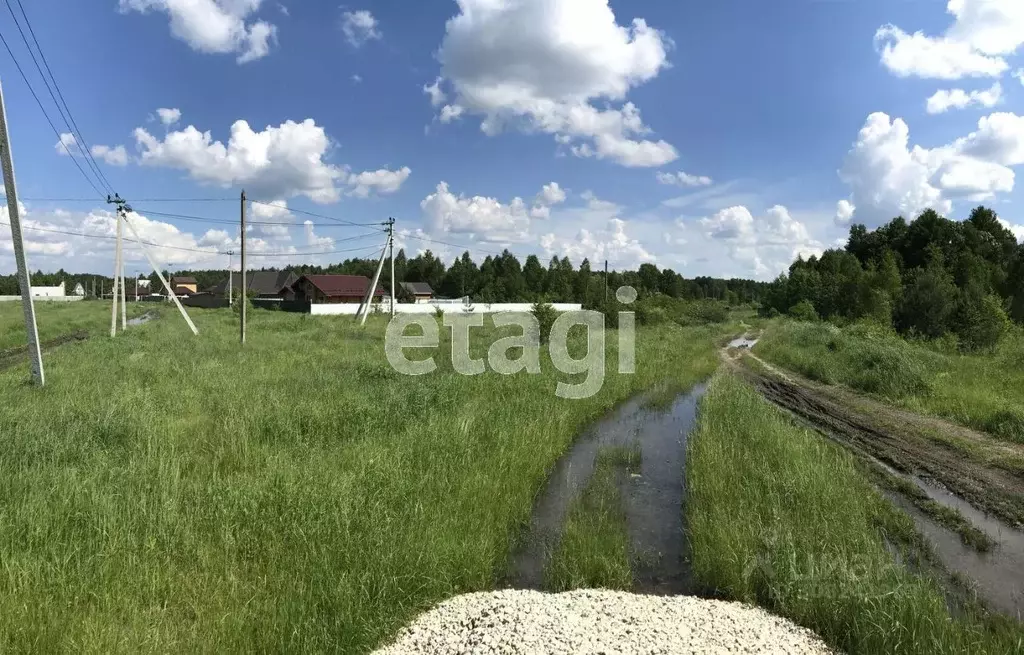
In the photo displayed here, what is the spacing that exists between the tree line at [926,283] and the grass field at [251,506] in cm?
2460

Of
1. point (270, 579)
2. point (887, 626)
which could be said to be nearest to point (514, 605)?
point (270, 579)

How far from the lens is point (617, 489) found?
791cm

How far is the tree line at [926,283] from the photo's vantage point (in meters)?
25.8

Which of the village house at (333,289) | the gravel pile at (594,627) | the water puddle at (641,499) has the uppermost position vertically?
the village house at (333,289)

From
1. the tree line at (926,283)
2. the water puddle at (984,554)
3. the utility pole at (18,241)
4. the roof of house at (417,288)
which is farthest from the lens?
the roof of house at (417,288)

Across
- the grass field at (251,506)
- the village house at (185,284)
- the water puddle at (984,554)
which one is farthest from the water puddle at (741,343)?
the village house at (185,284)

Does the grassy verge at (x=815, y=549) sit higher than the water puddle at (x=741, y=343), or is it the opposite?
the water puddle at (x=741, y=343)

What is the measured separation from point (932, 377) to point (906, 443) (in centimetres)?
660

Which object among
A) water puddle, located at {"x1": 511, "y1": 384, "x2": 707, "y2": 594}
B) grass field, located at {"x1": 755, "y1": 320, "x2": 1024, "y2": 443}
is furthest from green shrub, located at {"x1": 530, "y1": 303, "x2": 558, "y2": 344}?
water puddle, located at {"x1": 511, "y1": 384, "x2": 707, "y2": 594}

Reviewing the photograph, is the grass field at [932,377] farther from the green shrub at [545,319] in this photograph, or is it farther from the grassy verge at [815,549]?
the green shrub at [545,319]

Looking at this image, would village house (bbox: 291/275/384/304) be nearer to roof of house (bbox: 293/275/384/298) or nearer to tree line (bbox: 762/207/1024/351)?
roof of house (bbox: 293/275/384/298)

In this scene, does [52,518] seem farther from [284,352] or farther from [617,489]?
[284,352]

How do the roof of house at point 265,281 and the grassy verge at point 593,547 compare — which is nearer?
the grassy verge at point 593,547

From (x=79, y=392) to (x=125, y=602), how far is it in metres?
8.29
